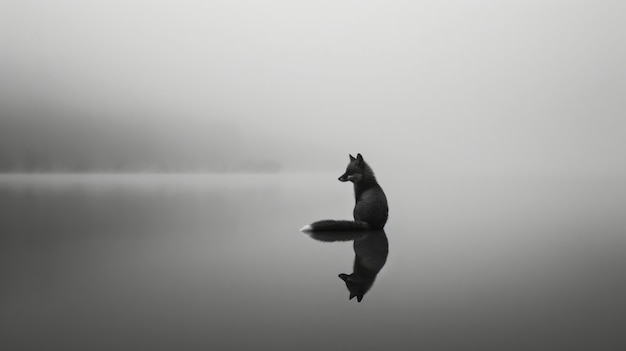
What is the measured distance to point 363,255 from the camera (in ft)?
25.6

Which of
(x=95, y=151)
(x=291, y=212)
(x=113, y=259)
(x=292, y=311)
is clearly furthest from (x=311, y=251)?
(x=95, y=151)

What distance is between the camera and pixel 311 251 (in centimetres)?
Answer: 832

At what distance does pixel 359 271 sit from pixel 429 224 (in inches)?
271

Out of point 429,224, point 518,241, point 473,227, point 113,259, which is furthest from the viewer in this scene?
point 429,224

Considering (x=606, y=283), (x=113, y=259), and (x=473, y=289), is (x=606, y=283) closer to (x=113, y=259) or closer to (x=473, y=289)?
(x=473, y=289)

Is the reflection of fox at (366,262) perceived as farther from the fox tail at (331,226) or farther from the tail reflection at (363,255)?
the fox tail at (331,226)

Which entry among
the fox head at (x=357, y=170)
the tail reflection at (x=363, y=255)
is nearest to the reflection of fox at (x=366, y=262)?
the tail reflection at (x=363, y=255)

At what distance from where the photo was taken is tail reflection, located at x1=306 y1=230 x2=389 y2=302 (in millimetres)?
5664

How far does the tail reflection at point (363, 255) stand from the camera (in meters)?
5.66

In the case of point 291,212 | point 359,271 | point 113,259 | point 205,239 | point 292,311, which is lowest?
point 292,311

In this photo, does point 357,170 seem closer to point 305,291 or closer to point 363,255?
point 363,255

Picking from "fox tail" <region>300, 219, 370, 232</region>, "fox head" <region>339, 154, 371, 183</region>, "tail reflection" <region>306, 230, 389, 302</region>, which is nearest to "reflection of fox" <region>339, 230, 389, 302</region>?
"tail reflection" <region>306, 230, 389, 302</region>

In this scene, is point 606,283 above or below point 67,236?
below

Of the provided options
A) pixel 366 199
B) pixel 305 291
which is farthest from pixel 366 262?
pixel 366 199
